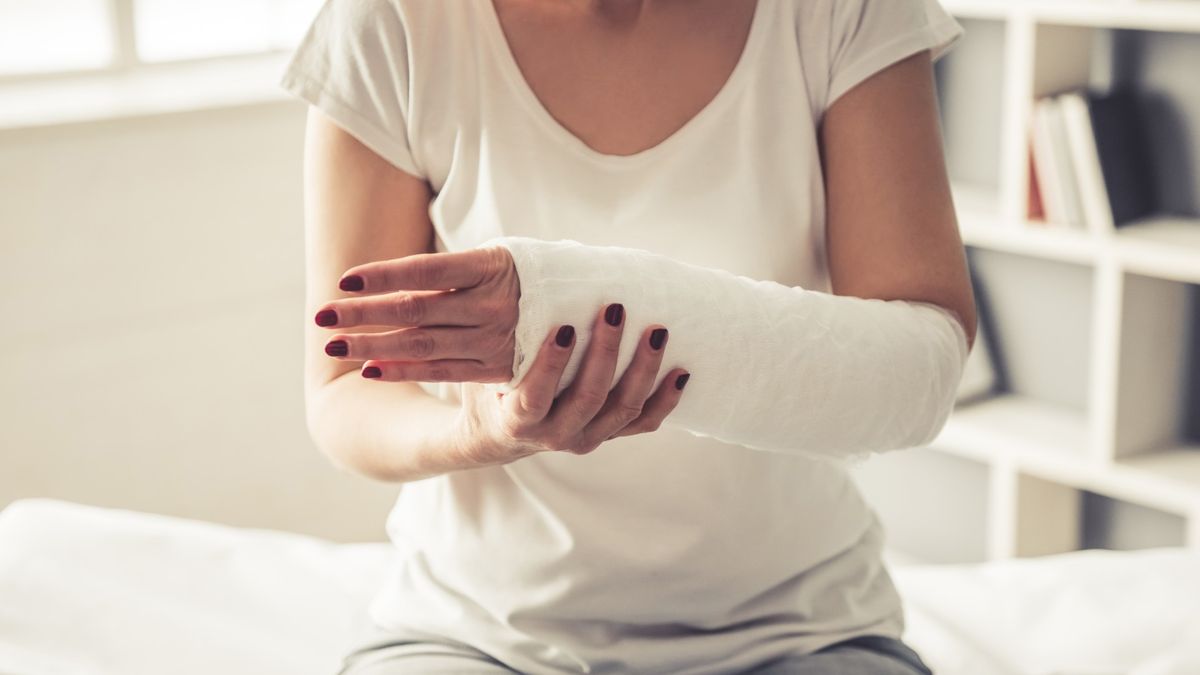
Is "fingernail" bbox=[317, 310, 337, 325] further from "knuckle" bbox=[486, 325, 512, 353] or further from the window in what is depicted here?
the window

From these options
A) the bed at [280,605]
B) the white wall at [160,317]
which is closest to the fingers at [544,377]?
the bed at [280,605]

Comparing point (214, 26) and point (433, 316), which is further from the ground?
point (214, 26)

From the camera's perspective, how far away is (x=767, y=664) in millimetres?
1062

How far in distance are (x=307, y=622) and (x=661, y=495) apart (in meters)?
0.52

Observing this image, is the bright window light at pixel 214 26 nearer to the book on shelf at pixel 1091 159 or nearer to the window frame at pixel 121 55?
the window frame at pixel 121 55

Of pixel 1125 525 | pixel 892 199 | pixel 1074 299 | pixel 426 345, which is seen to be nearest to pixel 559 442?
pixel 426 345

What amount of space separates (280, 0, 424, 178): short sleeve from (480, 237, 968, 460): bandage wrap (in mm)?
278

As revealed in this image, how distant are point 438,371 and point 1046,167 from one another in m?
1.64

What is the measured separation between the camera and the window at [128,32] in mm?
2348

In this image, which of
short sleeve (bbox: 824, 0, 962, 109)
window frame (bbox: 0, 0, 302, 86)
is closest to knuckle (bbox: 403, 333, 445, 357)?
short sleeve (bbox: 824, 0, 962, 109)

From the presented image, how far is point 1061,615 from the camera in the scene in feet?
4.59

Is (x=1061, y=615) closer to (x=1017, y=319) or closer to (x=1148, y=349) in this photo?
(x=1148, y=349)

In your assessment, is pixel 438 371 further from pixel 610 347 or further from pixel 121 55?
pixel 121 55

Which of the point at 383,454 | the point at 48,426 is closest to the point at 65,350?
the point at 48,426
